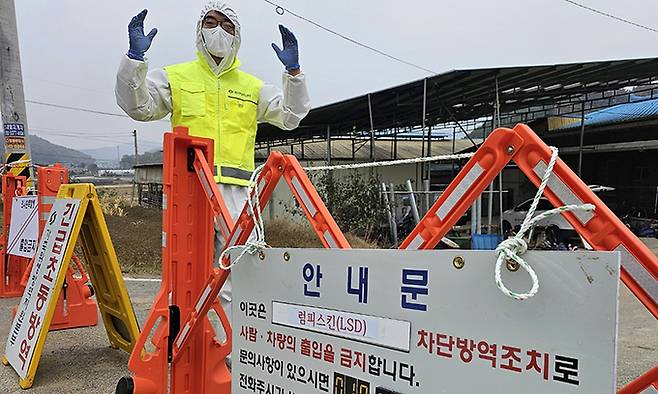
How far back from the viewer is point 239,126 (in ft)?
9.55

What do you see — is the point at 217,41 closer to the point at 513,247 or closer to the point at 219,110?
the point at 219,110

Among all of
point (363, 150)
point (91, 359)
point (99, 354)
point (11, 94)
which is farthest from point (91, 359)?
point (363, 150)

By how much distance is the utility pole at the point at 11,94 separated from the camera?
6195 millimetres

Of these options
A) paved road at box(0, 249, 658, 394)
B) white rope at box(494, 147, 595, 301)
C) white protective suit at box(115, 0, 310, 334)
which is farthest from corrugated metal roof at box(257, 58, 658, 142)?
white rope at box(494, 147, 595, 301)

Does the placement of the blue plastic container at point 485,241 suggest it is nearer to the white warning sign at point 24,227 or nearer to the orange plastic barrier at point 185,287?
the white warning sign at point 24,227

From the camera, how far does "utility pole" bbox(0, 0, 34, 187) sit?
6.20m

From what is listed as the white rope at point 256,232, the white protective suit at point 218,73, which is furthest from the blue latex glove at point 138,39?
the white rope at point 256,232

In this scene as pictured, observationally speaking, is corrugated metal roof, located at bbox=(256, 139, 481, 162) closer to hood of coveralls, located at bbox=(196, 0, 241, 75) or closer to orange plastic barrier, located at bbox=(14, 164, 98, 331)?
orange plastic barrier, located at bbox=(14, 164, 98, 331)

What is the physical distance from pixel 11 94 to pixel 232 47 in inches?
188

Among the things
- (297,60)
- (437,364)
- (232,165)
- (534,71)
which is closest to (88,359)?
(232,165)

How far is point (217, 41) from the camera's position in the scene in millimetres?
2859

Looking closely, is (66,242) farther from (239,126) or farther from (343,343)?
(343,343)

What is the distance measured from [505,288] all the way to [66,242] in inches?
114

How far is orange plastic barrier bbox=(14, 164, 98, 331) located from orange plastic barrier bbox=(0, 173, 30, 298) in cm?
157
